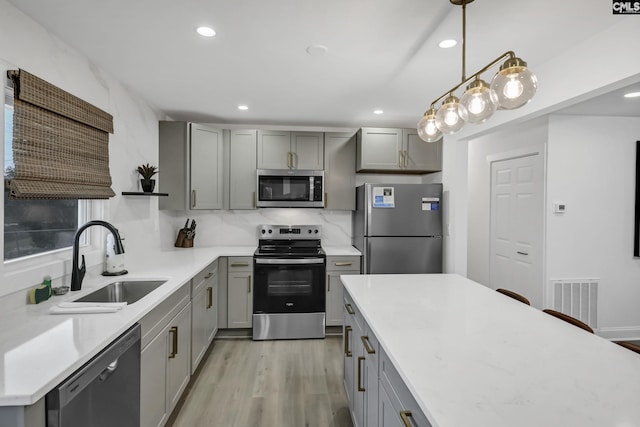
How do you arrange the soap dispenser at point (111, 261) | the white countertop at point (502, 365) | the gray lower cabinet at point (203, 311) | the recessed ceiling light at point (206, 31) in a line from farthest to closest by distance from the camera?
the gray lower cabinet at point (203, 311) < the soap dispenser at point (111, 261) < the recessed ceiling light at point (206, 31) < the white countertop at point (502, 365)

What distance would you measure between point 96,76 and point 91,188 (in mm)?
820

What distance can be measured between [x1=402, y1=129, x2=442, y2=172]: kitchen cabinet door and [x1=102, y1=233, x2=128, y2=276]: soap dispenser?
2.87 meters

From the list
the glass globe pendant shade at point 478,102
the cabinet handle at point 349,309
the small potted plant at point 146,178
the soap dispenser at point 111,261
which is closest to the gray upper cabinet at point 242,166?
the small potted plant at point 146,178

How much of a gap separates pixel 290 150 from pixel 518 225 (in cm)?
282

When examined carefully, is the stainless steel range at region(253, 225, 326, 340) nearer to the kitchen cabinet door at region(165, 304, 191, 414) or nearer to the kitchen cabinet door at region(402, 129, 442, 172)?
the kitchen cabinet door at region(165, 304, 191, 414)

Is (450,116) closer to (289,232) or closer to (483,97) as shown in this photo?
(483,97)

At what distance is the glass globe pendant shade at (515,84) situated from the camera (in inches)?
47.9

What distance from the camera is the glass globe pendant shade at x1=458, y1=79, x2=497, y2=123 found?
1403mm

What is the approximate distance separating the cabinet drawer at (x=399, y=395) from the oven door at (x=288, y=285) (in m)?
2.09

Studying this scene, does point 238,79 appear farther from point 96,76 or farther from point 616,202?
point 616,202

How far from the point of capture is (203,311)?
9.15ft

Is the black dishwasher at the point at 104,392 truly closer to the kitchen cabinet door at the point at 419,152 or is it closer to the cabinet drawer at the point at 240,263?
the cabinet drawer at the point at 240,263

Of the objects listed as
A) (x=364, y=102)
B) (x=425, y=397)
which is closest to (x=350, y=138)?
(x=364, y=102)

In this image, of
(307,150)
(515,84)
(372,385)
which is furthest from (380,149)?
(372,385)
